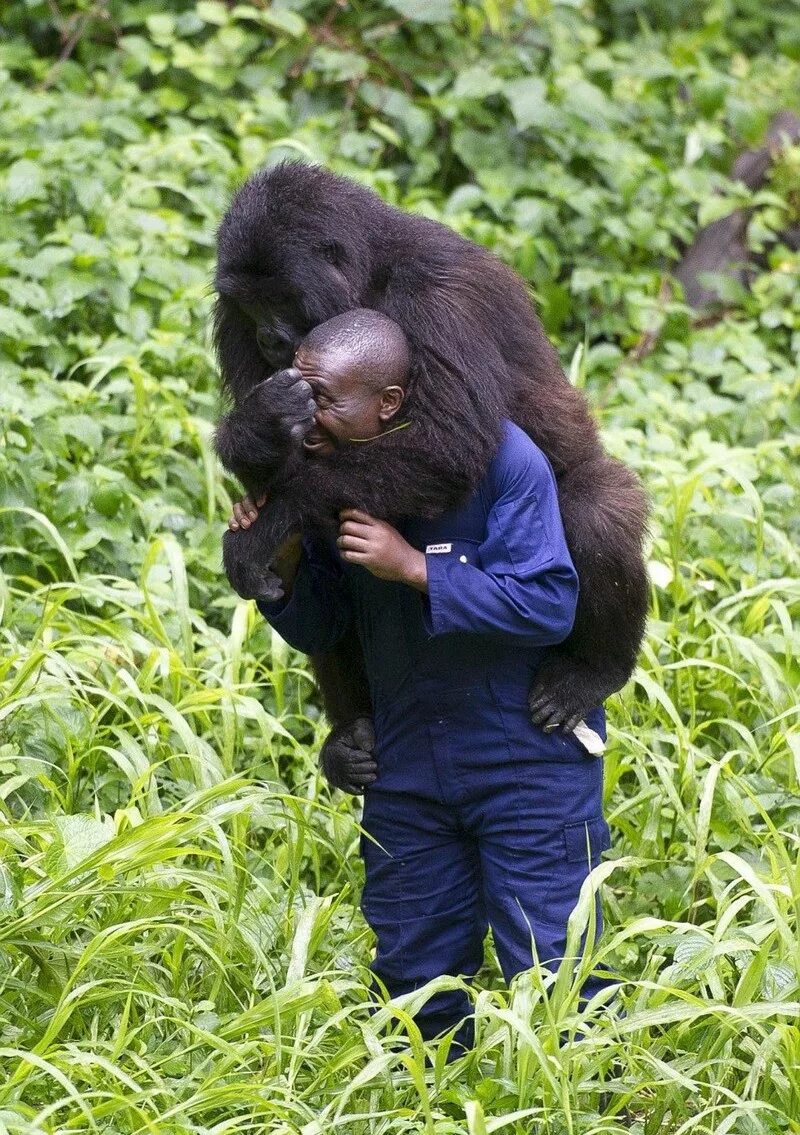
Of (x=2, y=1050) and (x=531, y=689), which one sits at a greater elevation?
(x=531, y=689)

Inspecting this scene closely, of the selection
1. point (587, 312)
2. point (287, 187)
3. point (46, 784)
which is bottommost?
point (587, 312)

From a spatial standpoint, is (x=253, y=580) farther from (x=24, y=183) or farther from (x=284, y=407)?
(x=24, y=183)

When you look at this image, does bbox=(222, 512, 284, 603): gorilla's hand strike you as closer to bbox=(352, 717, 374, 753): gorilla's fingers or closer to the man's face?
the man's face

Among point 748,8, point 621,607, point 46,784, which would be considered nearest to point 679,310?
point 748,8

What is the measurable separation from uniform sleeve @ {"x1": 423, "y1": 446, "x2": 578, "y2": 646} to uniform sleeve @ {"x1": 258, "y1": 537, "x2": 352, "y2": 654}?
1.10 feet

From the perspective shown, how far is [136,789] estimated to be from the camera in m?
A: 3.28

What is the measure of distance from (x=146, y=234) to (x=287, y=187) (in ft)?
10.2

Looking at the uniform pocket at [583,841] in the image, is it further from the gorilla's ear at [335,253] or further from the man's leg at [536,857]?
the gorilla's ear at [335,253]

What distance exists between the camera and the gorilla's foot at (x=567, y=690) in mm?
3072

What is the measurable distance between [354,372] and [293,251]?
322 millimetres

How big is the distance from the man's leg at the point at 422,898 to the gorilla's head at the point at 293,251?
1.00m

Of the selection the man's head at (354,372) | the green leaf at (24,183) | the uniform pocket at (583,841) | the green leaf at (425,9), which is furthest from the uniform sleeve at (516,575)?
the green leaf at (425,9)

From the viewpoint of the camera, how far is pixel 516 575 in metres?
2.87

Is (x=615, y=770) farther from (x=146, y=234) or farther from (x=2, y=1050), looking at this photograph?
(x=146, y=234)
